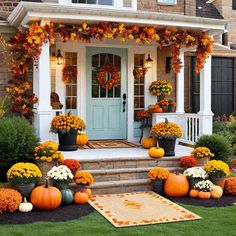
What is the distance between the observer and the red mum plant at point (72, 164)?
701 cm

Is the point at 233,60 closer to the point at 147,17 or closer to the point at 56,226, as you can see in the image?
the point at 147,17

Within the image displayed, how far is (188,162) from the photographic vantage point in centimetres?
784

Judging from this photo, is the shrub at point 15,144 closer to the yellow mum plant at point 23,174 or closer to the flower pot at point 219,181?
the yellow mum plant at point 23,174

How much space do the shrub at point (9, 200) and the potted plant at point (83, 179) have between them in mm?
1055

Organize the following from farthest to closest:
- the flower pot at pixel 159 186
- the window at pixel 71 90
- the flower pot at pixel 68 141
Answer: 1. the window at pixel 71 90
2. the flower pot at pixel 68 141
3. the flower pot at pixel 159 186

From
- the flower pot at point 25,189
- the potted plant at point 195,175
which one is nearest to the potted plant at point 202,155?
the potted plant at point 195,175

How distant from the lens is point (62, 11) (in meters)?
8.02

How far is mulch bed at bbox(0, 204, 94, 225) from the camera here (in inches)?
225

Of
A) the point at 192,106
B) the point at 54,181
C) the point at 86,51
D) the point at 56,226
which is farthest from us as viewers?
the point at 192,106

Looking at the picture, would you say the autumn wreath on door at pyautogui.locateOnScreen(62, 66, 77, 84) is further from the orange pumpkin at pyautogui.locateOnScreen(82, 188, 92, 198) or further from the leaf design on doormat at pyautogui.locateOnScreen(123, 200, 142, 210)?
the leaf design on doormat at pyautogui.locateOnScreen(123, 200, 142, 210)

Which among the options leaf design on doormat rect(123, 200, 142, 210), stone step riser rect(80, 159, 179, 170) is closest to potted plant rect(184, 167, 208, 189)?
stone step riser rect(80, 159, 179, 170)

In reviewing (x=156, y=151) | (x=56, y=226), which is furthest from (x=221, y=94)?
(x=56, y=226)

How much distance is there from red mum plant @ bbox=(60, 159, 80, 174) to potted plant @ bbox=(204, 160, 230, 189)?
93.3 inches

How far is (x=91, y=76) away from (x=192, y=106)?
4.17 m
